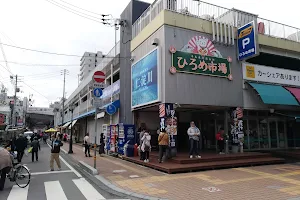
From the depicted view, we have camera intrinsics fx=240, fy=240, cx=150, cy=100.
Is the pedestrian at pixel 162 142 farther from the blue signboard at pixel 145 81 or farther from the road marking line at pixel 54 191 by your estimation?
the road marking line at pixel 54 191

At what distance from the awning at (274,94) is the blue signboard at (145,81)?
646cm

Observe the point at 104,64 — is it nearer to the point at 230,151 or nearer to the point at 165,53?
the point at 165,53

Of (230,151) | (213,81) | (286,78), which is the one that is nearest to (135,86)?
(213,81)

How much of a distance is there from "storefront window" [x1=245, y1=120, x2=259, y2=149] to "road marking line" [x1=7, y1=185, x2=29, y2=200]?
14811mm

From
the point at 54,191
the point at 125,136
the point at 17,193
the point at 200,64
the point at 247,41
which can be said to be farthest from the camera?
the point at 125,136

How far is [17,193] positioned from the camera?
730 centimetres

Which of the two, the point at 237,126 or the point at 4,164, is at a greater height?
the point at 237,126

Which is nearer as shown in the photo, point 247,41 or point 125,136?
point 247,41

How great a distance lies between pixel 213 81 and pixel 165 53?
3.44m

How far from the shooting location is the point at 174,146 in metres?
12.4

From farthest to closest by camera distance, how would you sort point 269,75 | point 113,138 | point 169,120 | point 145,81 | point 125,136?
point 113,138 < point 269,75 < point 125,136 < point 145,81 < point 169,120

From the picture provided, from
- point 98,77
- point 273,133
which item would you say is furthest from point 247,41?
point 98,77

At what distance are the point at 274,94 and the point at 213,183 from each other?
973cm

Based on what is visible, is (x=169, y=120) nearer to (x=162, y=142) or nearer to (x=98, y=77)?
(x=162, y=142)
